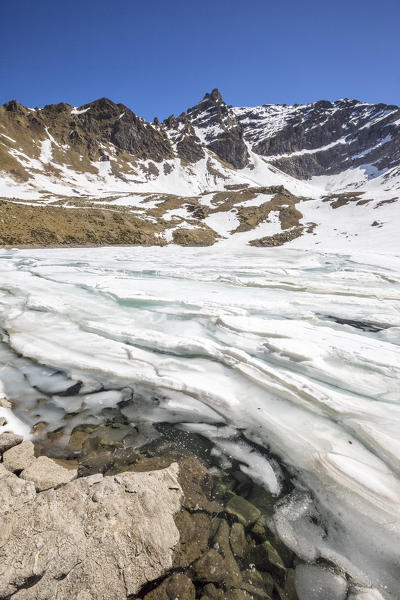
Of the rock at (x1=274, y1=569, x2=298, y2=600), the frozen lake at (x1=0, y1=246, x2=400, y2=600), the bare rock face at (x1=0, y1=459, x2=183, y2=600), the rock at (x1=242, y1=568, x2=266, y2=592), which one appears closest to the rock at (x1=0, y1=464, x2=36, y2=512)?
the bare rock face at (x1=0, y1=459, x2=183, y2=600)

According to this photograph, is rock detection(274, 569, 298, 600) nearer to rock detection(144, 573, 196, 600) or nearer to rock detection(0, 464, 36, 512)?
rock detection(144, 573, 196, 600)

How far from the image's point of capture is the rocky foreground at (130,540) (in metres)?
2.00

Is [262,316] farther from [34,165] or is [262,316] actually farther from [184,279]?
[34,165]

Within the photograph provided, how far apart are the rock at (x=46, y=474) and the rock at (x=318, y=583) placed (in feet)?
7.54

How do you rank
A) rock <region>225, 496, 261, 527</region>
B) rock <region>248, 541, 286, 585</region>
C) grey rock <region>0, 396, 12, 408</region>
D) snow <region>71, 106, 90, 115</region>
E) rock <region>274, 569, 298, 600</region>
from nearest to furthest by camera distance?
rock <region>274, 569, 298, 600</region> < rock <region>248, 541, 286, 585</region> < rock <region>225, 496, 261, 527</region> < grey rock <region>0, 396, 12, 408</region> < snow <region>71, 106, 90, 115</region>

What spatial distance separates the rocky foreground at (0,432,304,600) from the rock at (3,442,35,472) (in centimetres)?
1

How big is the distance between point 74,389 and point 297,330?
16.3ft

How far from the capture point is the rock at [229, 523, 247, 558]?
2.41 metres

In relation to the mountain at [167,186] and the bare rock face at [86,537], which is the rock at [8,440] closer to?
the bare rock face at [86,537]

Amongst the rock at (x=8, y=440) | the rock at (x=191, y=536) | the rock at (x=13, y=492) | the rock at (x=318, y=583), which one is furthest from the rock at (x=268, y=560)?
the rock at (x=8, y=440)

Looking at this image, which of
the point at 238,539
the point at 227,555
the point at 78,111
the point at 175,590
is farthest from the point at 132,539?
the point at 78,111

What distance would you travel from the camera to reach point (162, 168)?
396ft

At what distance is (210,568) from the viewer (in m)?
2.26

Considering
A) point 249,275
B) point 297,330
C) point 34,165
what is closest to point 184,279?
point 249,275
